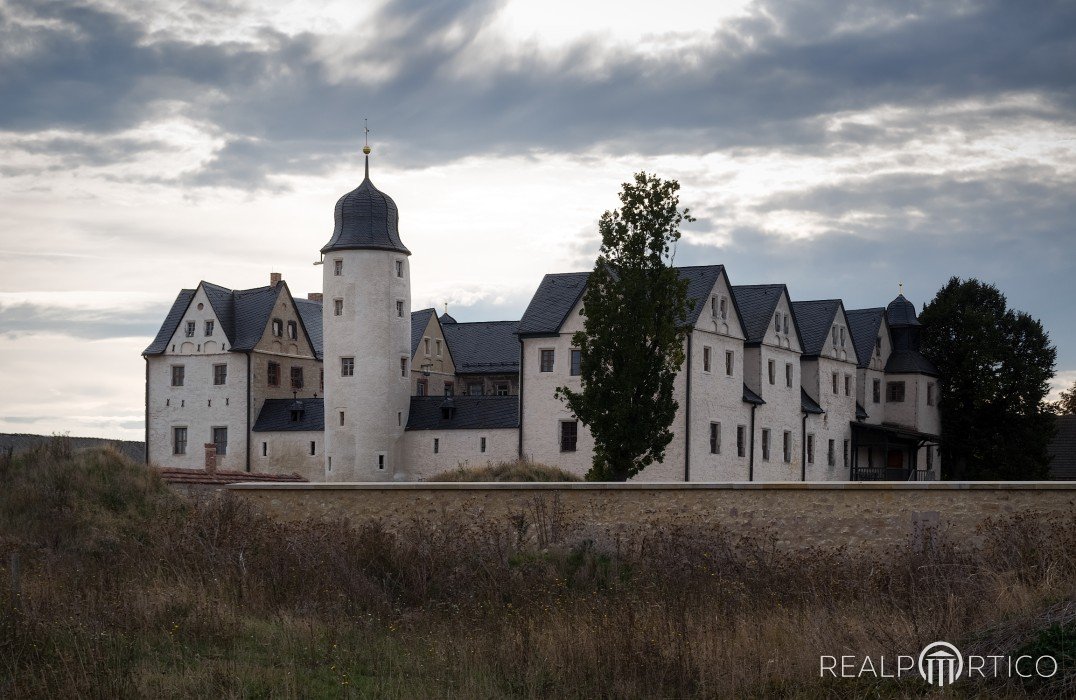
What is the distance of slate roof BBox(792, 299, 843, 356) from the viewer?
5691 centimetres

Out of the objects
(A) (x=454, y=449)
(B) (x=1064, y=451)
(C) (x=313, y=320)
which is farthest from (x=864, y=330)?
(C) (x=313, y=320)

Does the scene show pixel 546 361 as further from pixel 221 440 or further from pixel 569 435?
pixel 221 440

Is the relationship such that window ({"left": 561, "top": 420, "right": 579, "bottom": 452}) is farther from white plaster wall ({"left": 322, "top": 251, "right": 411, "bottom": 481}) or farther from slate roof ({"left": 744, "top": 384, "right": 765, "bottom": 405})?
white plaster wall ({"left": 322, "top": 251, "right": 411, "bottom": 481})

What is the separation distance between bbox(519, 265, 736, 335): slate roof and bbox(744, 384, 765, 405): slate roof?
4425mm

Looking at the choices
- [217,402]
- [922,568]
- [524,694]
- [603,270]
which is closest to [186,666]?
[524,694]

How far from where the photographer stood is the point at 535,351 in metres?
50.0

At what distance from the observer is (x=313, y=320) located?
63.7m

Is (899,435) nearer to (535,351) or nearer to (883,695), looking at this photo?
(535,351)

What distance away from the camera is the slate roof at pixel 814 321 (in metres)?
56.9

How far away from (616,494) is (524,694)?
10.5 meters

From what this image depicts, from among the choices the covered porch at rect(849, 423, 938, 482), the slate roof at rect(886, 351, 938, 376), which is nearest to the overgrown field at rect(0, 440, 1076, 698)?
the covered porch at rect(849, 423, 938, 482)

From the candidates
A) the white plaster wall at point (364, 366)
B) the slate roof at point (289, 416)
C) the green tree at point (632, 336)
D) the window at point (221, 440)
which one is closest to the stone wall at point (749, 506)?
the green tree at point (632, 336)

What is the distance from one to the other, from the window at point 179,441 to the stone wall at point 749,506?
3299 centimetres

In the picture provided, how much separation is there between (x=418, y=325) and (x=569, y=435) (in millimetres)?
15526
